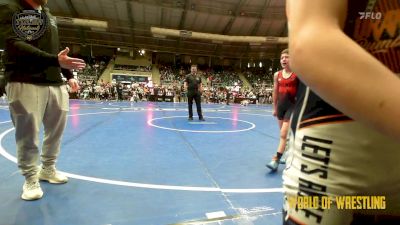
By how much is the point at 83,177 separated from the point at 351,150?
3.13m

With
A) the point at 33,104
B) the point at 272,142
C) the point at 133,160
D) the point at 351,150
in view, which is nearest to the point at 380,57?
the point at 351,150

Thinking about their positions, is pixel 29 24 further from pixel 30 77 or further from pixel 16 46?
pixel 30 77

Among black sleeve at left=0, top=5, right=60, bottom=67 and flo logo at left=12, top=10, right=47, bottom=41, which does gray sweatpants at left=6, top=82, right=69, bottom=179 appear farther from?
flo logo at left=12, top=10, right=47, bottom=41

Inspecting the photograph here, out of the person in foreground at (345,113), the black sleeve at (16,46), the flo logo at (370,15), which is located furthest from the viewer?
the black sleeve at (16,46)

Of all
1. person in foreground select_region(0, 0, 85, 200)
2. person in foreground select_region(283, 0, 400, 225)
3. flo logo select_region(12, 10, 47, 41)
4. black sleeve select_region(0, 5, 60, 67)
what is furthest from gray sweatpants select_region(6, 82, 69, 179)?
person in foreground select_region(283, 0, 400, 225)

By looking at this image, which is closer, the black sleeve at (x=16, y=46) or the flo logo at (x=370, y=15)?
the flo logo at (x=370, y=15)

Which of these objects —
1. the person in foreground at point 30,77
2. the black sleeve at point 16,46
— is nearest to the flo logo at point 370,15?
the person in foreground at point 30,77

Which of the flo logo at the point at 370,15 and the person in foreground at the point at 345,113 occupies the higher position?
the flo logo at the point at 370,15

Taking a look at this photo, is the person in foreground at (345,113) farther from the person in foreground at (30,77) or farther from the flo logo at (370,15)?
the person in foreground at (30,77)

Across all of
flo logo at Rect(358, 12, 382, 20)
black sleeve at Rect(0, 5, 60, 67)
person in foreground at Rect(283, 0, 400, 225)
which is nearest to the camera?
person in foreground at Rect(283, 0, 400, 225)

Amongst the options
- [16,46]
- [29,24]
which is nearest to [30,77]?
[16,46]

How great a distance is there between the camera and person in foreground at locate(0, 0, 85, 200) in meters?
2.38

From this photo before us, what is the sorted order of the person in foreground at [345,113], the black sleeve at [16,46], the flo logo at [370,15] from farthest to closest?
the black sleeve at [16,46]
the flo logo at [370,15]
the person in foreground at [345,113]

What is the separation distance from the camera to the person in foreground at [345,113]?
0.42 metres
